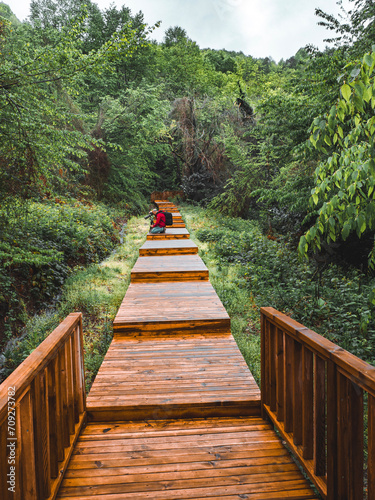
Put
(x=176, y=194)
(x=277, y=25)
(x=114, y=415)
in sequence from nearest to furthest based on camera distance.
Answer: (x=114, y=415), (x=277, y=25), (x=176, y=194)

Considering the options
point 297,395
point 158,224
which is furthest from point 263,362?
point 158,224

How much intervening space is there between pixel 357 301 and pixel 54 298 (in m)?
6.01

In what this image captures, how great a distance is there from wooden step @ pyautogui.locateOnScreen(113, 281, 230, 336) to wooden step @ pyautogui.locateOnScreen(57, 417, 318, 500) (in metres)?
1.51

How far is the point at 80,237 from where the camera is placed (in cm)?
895

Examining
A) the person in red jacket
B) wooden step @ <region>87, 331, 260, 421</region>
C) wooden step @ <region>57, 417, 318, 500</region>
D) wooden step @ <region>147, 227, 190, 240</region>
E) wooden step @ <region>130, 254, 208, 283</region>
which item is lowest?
wooden step @ <region>57, 417, 318, 500</region>

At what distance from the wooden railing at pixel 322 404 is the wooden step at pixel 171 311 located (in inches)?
63.9

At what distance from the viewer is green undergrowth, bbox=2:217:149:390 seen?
4422 millimetres

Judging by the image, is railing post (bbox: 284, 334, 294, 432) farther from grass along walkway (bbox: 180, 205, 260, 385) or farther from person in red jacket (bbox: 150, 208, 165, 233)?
person in red jacket (bbox: 150, 208, 165, 233)

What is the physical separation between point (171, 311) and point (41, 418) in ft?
9.13

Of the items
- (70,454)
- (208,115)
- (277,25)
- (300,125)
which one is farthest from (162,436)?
(277,25)

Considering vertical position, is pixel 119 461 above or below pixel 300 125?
below

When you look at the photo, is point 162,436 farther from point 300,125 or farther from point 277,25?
point 277,25

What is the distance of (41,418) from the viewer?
1610 mm

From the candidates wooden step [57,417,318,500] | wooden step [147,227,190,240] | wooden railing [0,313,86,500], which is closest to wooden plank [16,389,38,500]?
wooden railing [0,313,86,500]
